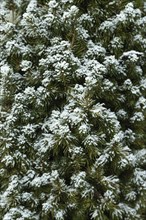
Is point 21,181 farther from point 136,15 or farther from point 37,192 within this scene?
point 136,15

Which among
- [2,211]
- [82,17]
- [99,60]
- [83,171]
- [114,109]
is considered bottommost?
[2,211]

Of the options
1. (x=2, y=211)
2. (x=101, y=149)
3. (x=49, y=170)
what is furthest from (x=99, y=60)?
(x=2, y=211)

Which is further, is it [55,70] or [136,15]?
[136,15]

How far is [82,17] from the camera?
2.26 metres

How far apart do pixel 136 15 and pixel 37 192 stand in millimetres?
1147

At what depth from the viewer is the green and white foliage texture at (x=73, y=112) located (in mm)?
2129

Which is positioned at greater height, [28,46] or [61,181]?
[28,46]

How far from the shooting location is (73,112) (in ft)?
6.91

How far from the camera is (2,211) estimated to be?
2248mm

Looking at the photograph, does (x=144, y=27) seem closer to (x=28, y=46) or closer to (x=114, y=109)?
(x=114, y=109)

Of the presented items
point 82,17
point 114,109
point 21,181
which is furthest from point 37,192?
point 82,17

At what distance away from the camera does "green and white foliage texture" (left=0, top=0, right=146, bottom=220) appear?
6.98 ft

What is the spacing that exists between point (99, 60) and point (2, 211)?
3.33ft

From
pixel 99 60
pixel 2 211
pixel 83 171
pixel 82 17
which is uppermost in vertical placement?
pixel 82 17
